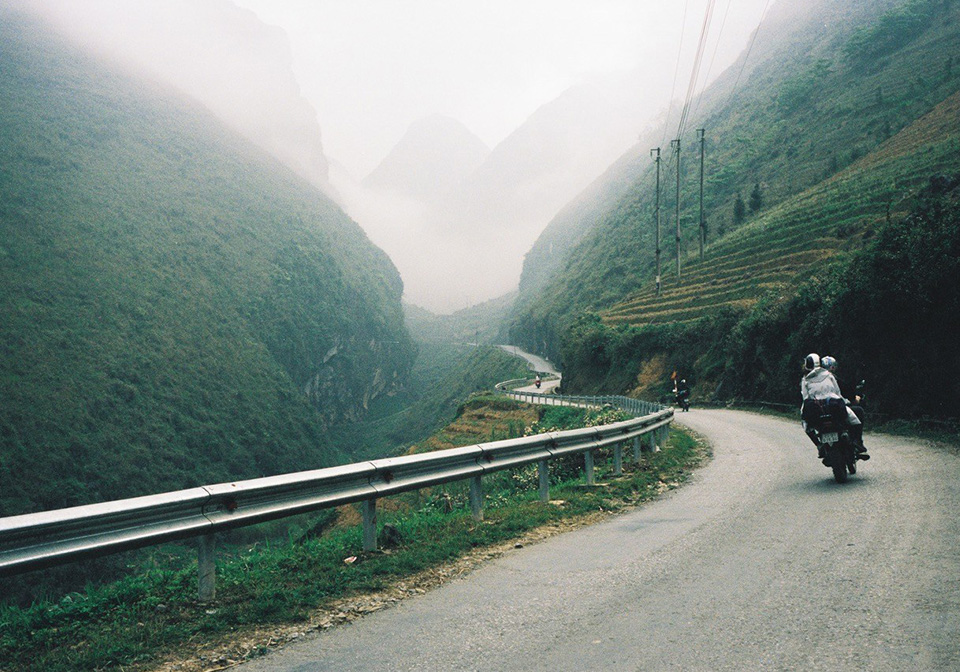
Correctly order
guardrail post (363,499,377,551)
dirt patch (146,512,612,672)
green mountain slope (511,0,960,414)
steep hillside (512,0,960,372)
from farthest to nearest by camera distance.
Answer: steep hillside (512,0,960,372) → green mountain slope (511,0,960,414) → guardrail post (363,499,377,551) → dirt patch (146,512,612,672)

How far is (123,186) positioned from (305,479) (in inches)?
5406

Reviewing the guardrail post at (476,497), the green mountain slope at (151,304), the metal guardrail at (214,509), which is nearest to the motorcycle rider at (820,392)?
the metal guardrail at (214,509)

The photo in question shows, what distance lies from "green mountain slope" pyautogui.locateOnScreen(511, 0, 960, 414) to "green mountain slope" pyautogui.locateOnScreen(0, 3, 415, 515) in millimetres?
48972

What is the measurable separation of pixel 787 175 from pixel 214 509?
81077 millimetres

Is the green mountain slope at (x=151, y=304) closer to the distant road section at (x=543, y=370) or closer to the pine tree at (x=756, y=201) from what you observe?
the distant road section at (x=543, y=370)

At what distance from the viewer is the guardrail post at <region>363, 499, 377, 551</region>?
20.2ft

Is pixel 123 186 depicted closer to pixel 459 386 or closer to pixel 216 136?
pixel 216 136

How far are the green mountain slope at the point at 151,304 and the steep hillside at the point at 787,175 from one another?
49143 millimetres

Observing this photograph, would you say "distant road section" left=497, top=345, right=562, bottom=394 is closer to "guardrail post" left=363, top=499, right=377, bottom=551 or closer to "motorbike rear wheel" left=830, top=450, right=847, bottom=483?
"motorbike rear wheel" left=830, top=450, right=847, bottom=483

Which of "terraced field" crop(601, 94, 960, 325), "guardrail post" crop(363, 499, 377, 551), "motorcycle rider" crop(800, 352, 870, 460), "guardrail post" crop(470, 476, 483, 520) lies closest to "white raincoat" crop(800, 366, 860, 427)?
"motorcycle rider" crop(800, 352, 870, 460)

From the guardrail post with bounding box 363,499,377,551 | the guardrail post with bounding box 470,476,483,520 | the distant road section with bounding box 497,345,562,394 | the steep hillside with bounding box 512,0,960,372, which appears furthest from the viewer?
the distant road section with bounding box 497,345,562,394

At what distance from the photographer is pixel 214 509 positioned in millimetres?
4949

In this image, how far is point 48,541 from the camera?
4043 millimetres

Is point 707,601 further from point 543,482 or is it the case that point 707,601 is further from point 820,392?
point 820,392
